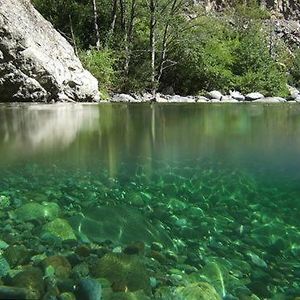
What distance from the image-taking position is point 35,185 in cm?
475

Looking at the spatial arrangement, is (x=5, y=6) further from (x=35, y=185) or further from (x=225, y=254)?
(x=225, y=254)

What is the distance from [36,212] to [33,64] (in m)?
15.1

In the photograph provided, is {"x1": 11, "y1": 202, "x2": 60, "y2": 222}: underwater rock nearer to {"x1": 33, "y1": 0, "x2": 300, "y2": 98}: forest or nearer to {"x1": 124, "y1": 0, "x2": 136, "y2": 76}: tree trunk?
{"x1": 33, "y1": 0, "x2": 300, "y2": 98}: forest

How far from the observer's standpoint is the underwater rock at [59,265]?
2.65m

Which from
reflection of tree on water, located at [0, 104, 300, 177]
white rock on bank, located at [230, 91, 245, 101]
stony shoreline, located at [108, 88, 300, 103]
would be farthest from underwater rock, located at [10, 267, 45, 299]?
white rock on bank, located at [230, 91, 245, 101]

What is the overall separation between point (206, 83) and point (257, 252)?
2639cm

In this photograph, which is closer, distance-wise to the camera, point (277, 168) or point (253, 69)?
point (277, 168)

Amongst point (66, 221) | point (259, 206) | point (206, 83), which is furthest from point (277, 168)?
point (206, 83)

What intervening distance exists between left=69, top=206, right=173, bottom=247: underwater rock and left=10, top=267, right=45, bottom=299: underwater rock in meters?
0.78

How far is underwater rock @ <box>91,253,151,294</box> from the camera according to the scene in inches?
101

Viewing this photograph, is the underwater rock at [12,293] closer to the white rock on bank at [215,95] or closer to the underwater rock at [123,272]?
the underwater rock at [123,272]

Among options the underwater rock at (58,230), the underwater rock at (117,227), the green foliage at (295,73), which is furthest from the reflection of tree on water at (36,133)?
the green foliage at (295,73)

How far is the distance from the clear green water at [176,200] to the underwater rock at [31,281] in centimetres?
25

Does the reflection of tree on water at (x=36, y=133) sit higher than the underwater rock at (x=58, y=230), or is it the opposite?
the reflection of tree on water at (x=36, y=133)
